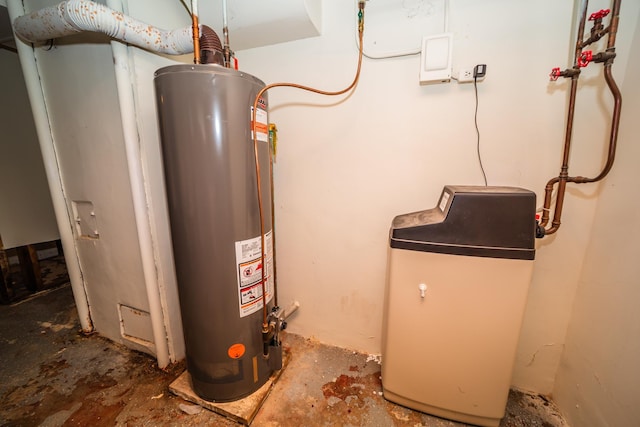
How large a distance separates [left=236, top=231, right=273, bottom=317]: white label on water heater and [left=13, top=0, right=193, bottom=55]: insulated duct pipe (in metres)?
0.98

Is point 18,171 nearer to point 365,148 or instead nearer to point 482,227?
point 365,148

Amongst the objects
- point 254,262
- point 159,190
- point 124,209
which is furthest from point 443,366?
point 124,209

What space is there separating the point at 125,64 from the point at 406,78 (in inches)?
52.9

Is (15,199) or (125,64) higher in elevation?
(125,64)

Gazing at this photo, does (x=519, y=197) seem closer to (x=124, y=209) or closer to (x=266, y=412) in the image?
(x=266, y=412)

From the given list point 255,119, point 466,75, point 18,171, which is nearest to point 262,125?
point 255,119

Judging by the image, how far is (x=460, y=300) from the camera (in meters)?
0.97

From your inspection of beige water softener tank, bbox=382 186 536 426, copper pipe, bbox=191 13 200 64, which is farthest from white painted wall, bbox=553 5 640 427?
copper pipe, bbox=191 13 200 64

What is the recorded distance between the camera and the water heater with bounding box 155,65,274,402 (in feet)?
2.92

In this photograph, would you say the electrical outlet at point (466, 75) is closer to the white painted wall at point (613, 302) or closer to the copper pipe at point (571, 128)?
the copper pipe at point (571, 128)

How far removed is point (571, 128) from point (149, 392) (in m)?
2.32

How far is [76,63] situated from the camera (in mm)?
1251

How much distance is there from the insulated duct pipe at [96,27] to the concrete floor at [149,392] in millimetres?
1730

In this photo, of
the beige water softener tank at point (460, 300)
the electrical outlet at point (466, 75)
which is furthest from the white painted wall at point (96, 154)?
the electrical outlet at point (466, 75)
